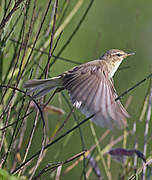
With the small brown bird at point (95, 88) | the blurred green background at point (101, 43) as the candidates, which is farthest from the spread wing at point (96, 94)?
the blurred green background at point (101, 43)

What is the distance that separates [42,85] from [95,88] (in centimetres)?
19

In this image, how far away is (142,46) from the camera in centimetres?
294

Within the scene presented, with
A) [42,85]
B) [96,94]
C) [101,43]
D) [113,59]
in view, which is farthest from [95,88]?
[101,43]

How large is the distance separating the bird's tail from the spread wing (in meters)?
0.04

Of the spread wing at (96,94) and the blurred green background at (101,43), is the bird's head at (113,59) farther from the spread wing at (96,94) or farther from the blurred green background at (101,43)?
the blurred green background at (101,43)

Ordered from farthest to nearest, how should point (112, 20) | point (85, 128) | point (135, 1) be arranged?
point (135, 1), point (112, 20), point (85, 128)

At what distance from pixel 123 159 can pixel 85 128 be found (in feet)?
6.35

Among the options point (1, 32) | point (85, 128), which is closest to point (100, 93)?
point (1, 32)

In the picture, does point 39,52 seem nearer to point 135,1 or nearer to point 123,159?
point 123,159

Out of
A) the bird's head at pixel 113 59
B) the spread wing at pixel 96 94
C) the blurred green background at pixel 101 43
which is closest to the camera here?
the spread wing at pixel 96 94

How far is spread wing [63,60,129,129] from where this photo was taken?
1263 mm

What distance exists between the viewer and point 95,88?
149cm

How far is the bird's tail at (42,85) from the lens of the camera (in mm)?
1363

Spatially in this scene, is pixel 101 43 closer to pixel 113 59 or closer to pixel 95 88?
pixel 113 59
